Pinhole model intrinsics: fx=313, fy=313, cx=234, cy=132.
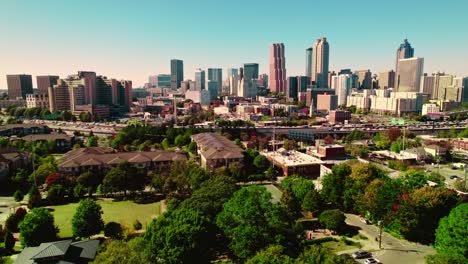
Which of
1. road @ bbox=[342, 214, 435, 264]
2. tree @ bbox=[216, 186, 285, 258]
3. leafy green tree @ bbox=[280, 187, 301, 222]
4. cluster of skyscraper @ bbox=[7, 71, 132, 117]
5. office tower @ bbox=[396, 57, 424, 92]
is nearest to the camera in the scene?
tree @ bbox=[216, 186, 285, 258]

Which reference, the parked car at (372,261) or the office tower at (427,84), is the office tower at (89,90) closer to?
the parked car at (372,261)

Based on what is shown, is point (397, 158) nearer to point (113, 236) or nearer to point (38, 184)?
point (113, 236)

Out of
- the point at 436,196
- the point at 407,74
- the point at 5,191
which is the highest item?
the point at 407,74

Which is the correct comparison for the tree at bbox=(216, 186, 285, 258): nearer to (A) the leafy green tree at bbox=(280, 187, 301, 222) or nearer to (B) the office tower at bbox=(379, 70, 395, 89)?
(A) the leafy green tree at bbox=(280, 187, 301, 222)

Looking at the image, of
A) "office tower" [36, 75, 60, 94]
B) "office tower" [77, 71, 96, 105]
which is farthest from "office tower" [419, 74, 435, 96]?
"office tower" [36, 75, 60, 94]

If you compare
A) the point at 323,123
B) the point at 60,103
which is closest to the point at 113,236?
the point at 323,123

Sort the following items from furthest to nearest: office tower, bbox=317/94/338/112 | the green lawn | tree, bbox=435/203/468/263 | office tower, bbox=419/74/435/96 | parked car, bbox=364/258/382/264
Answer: office tower, bbox=419/74/435/96 < office tower, bbox=317/94/338/112 < the green lawn < parked car, bbox=364/258/382/264 < tree, bbox=435/203/468/263

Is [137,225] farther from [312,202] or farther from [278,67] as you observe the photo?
[278,67]
